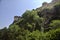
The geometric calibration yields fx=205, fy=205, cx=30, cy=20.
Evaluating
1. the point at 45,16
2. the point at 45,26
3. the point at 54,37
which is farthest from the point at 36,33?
the point at 45,16

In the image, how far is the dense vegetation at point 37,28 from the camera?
1245 cm

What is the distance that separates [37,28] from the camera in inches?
603

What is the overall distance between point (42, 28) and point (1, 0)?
2557 cm

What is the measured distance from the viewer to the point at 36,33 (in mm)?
13070

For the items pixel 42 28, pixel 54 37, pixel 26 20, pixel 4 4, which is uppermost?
pixel 4 4

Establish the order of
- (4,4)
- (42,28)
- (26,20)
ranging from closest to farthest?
(42,28)
(26,20)
(4,4)

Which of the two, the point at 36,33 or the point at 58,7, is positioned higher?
the point at 58,7

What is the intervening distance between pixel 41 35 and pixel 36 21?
10.4 ft

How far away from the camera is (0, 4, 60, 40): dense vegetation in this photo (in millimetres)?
12453

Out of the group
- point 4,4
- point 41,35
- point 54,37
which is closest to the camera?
point 54,37

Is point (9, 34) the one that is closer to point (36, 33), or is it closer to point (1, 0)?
point (36, 33)

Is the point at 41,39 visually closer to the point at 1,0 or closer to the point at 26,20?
the point at 26,20

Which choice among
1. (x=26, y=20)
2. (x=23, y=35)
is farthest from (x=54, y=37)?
(x=26, y=20)

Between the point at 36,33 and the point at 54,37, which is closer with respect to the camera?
the point at 54,37
